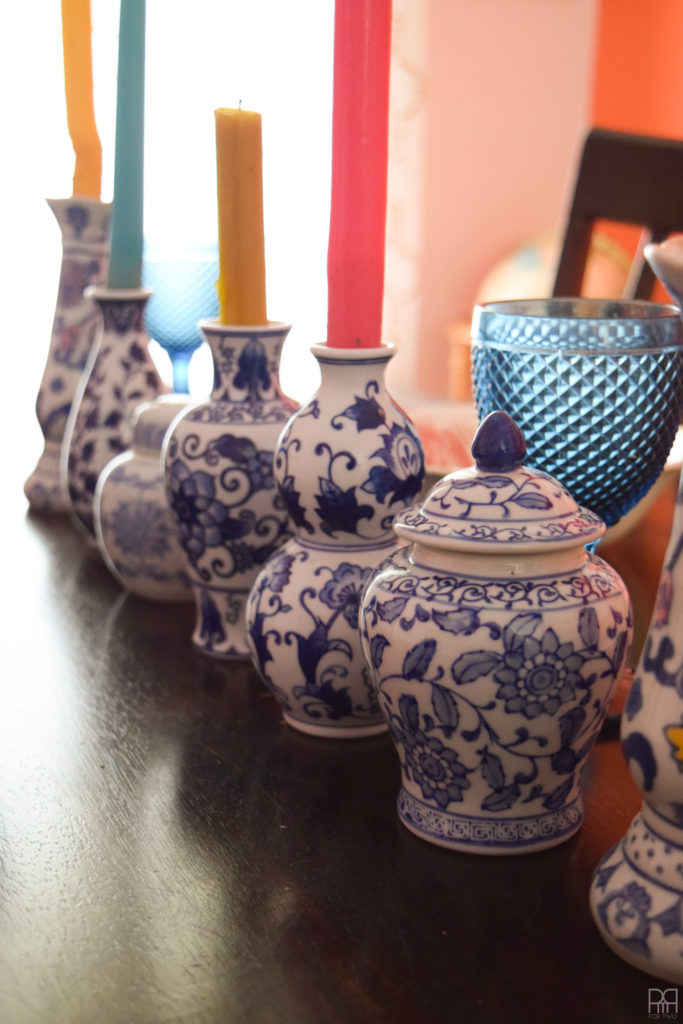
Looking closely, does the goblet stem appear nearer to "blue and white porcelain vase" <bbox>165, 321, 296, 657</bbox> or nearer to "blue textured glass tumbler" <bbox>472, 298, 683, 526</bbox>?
"blue and white porcelain vase" <bbox>165, 321, 296, 657</bbox>

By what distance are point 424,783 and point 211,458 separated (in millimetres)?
246

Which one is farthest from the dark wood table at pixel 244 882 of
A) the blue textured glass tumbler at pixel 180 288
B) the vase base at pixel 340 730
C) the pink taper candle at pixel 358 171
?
the blue textured glass tumbler at pixel 180 288

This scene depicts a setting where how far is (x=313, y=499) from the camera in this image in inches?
22.7

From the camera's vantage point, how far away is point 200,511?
662 mm

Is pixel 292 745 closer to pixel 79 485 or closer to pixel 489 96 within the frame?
pixel 79 485

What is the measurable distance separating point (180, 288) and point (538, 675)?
1.72ft

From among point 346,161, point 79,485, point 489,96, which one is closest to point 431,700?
point 346,161

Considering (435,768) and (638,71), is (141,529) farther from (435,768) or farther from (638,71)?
(638,71)

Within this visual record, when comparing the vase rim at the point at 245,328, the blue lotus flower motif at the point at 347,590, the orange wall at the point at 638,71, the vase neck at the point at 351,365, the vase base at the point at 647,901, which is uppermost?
the orange wall at the point at 638,71

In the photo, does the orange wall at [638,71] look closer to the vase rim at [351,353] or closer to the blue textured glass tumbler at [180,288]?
the blue textured glass tumbler at [180,288]

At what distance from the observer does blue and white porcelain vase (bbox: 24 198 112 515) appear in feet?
3.11

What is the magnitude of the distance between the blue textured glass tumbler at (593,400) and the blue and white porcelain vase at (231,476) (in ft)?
0.45

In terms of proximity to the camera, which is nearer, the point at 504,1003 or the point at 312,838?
the point at 504,1003

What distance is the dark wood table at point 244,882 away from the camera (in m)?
0.38
